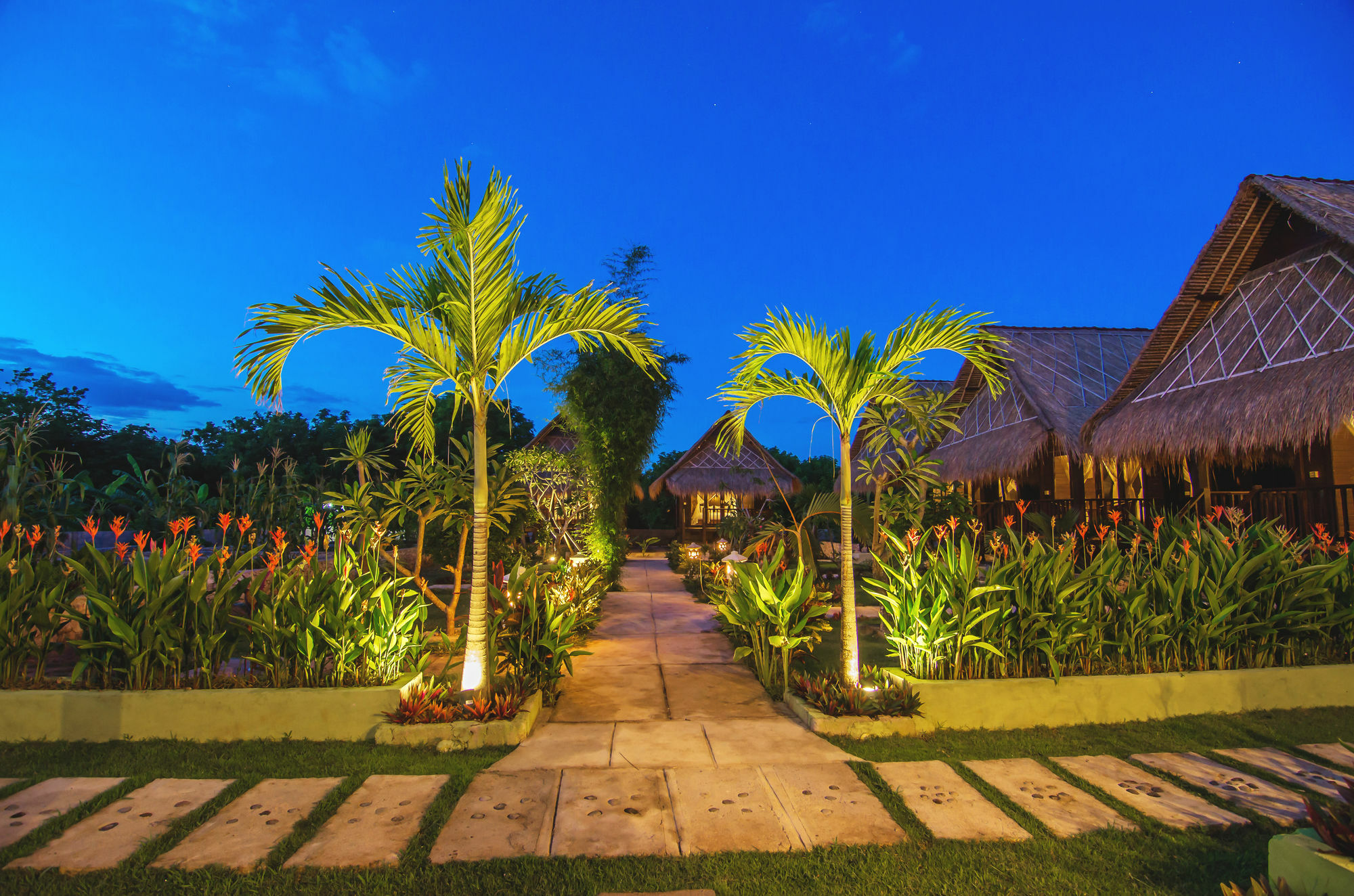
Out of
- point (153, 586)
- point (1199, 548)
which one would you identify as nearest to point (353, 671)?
point (153, 586)

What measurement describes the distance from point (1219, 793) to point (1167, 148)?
85.2m

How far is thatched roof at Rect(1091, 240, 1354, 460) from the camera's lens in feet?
22.3

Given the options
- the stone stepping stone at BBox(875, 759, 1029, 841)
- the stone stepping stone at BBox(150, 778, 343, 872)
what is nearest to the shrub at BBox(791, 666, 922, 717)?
the stone stepping stone at BBox(875, 759, 1029, 841)

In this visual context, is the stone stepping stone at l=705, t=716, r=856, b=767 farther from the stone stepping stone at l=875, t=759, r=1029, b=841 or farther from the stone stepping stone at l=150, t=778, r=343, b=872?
the stone stepping stone at l=150, t=778, r=343, b=872

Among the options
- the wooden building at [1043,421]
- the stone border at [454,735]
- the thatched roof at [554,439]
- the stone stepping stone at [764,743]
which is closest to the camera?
the stone stepping stone at [764,743]

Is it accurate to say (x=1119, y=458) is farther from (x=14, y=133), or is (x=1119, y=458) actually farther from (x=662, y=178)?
(x=662, y=178)

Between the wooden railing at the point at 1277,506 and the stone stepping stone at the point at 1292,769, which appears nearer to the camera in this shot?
the stone stepping stone at the point at 1292,769

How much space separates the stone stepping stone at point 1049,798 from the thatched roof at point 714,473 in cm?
1600

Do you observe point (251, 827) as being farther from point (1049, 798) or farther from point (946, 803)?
point (1049, 798)

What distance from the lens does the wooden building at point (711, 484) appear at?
19.9 meters

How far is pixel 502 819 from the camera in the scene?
9.27 feet

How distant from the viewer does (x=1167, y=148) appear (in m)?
66.9

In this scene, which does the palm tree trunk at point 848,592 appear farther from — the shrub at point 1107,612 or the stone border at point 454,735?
the stone border at point 454,735

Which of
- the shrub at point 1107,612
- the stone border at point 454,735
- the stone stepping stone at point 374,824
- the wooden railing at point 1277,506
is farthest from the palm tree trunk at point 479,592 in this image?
the wooden railing at point 1277,506
